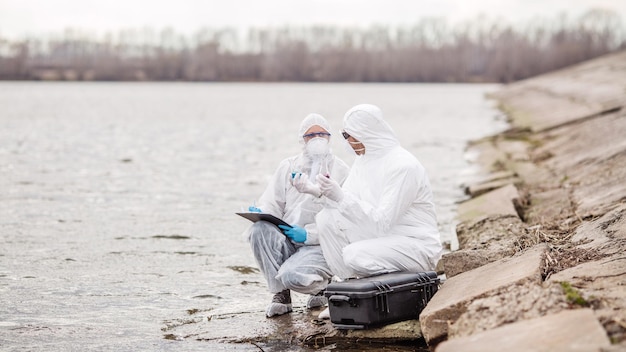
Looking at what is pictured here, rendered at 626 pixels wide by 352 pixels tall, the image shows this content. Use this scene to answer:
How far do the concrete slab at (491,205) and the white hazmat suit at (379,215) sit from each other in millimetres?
4428

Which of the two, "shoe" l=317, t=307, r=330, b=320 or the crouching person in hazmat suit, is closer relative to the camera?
the crouching person in hazmat suit

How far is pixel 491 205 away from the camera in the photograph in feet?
41.5

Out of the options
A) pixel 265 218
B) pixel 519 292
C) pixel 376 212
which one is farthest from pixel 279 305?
pixel 519 292

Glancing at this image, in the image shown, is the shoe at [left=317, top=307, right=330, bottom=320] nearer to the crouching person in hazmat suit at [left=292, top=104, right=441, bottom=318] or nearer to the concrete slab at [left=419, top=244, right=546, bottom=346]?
the crouching person in hazmat suit at [left=292, top=104, right=441, bottom=318]

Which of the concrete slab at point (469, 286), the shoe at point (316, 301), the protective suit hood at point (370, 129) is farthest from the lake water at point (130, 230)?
the protective suit hood at point (370, 129)

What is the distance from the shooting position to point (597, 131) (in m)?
19.4

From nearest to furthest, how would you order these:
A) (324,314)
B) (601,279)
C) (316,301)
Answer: (601,279), (324,314), (316,301)

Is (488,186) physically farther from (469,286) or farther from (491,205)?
(469,286)

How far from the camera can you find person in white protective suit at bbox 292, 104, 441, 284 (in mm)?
6988

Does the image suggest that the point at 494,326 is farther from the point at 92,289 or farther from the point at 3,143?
the point at 3,143

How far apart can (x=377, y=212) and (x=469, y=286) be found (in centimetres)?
86

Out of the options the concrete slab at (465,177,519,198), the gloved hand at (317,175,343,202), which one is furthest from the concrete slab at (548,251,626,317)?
the concrete slab at (465,177,519,198)

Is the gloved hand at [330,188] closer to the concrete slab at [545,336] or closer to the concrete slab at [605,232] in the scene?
the concrete slab at [545,336]

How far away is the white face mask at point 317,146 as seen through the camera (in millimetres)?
7758
